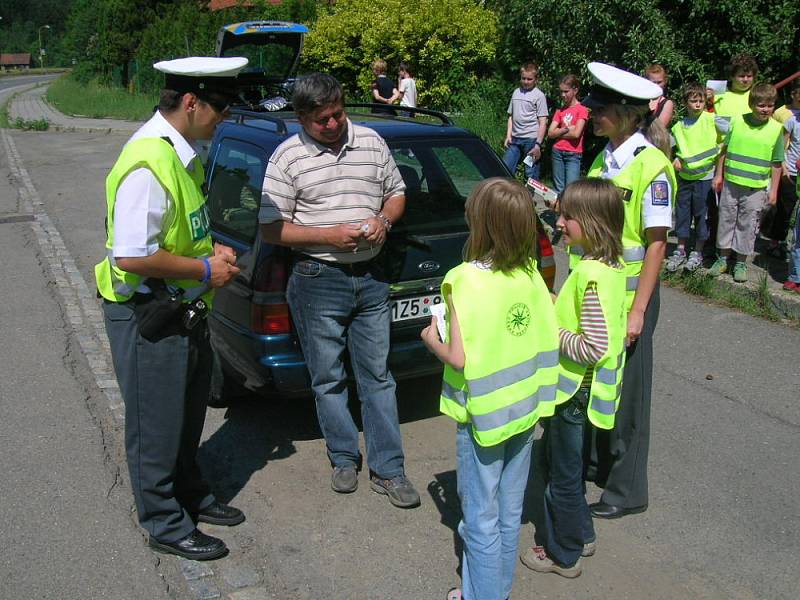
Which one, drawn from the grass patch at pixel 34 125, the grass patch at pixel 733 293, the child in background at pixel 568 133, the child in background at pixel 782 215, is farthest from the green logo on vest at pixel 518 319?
the grass patch at pixel 34 125

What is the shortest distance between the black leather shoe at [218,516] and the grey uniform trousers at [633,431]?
1741 mm

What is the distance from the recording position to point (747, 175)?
24.1ft

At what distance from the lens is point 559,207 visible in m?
3.20

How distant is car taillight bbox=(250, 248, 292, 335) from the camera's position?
13.5 ft

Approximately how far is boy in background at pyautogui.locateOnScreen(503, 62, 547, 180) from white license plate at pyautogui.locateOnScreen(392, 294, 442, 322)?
6.08 meters

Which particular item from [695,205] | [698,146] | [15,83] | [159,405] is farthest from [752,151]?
[15,83]

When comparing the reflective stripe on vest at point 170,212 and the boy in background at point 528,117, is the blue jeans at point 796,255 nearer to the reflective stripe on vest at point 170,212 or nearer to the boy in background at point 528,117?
the boy in background at point 528,117

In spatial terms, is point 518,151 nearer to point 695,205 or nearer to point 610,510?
point 695,205

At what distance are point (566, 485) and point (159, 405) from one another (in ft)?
5.51

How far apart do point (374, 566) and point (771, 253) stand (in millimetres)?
6396

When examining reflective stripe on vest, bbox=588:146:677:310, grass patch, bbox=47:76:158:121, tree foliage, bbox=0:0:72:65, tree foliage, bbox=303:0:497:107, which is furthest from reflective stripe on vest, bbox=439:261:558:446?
tree foliage, bbox=0:0:72:65

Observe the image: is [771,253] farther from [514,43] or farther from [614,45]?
[514,43]

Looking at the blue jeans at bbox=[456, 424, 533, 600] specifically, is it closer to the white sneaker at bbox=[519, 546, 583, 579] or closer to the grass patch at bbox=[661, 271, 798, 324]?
the white sneaker at bbox=[519, 546, 583, 579]

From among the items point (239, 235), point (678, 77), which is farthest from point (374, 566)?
point (678, 77)
